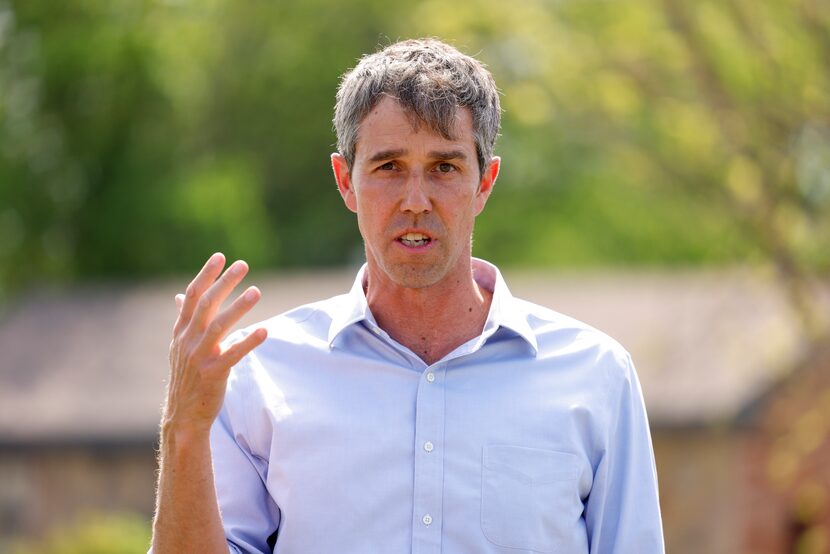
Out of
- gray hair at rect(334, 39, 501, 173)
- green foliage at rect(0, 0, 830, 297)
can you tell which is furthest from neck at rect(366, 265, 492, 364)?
green foliage at rect(0, 0, 830, 297)

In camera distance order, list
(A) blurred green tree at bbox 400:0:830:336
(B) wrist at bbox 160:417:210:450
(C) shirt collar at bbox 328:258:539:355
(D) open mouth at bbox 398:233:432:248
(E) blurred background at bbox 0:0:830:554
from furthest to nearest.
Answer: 1. (E) blurred background at bbox 0:0:830:554
2. (A) blurred green tree at bbox 400:0:830:336
3. (C) shirt collar at bbox 328:258:539:355
4. (D) open mouth at bbox 398:233:432:248
5. (B) wrist at bbox 160:417:210:450

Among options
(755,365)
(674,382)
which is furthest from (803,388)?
(674,382)

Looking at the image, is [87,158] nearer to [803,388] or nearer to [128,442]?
[128,442]

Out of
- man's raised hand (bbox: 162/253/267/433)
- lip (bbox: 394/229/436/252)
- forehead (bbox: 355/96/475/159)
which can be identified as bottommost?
man's raised hand (bbox: 162/253/267/433)

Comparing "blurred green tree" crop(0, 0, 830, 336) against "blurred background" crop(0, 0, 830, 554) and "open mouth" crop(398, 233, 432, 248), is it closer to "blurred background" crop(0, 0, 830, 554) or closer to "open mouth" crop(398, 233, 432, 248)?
"blurred background" crop(0, 0, 830, 554)

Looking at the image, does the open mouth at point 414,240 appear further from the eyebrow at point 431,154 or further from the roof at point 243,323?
the roof at point 243,323

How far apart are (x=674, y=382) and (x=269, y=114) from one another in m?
16.3

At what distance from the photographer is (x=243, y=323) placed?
15.4 metres

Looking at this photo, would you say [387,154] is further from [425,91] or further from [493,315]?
[493,315]

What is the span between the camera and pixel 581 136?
11.3 meters

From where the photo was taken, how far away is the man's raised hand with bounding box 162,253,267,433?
9.02ft

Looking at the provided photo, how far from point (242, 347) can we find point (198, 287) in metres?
0.16

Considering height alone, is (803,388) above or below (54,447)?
above

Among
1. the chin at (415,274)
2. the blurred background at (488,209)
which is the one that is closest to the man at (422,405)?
the chin at (415,274)
